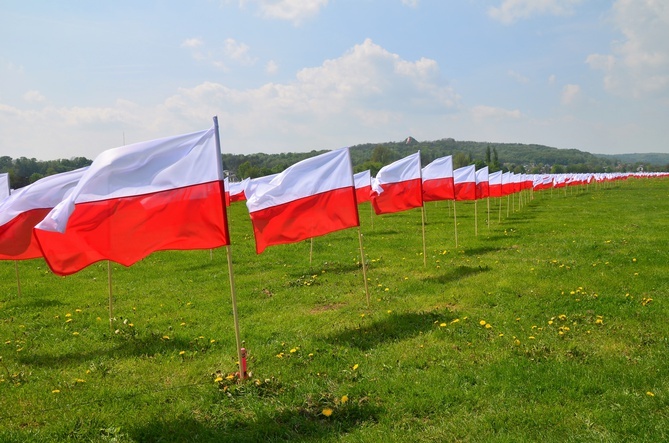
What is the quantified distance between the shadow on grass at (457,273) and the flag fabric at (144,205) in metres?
8.44

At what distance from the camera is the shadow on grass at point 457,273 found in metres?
14.8

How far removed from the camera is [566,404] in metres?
6.69

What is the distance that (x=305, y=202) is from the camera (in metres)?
11.1

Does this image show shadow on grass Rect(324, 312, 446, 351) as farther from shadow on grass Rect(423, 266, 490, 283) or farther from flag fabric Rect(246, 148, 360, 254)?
shadow on grass Rect(423, 266, 490, 283)

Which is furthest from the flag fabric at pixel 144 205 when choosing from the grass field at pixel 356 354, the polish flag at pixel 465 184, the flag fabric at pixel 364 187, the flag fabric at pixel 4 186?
the flag fabric at pixel 364 187

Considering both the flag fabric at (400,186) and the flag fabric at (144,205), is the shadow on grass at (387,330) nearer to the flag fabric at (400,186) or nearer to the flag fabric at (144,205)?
the flag fabric at (144,205)

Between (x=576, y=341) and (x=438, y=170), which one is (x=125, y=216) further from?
(x=438, y=170)

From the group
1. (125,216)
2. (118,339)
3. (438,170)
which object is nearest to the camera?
(125,216)

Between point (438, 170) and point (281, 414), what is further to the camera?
point (438, 170)

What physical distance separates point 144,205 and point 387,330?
5.20m

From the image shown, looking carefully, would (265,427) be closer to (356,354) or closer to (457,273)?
(356,354)

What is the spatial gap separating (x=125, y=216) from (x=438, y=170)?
14.4 m

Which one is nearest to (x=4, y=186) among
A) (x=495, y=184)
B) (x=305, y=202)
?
(x=305, y=202)

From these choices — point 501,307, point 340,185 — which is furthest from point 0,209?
point 501,307
